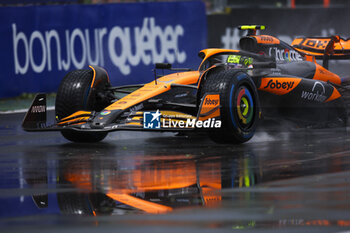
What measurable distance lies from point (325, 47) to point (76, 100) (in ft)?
12.9

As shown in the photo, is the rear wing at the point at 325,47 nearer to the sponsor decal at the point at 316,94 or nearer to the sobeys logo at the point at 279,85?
the sponsor decal at the point at 316,94

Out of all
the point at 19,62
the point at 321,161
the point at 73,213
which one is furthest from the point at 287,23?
the point at 73,213

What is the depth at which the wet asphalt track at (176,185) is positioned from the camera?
5.89 meters

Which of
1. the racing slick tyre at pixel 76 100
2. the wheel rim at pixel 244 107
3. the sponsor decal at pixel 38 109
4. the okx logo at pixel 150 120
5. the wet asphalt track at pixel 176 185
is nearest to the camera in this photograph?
the wet asphalt track at pixel 176 185

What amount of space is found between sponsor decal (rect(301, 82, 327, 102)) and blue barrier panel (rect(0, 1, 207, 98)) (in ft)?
22.6

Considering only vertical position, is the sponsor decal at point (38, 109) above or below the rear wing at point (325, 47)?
below

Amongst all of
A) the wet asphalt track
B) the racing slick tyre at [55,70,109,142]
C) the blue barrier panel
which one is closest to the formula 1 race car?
the racing slick tyre at [55,70,109,142]

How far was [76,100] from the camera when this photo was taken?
10.3 metres

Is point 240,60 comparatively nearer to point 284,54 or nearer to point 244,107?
point 284,54

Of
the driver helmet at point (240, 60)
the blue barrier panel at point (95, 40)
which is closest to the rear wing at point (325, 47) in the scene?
the driver helmet at point (240, 60)

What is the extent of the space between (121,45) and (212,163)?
9433 mm

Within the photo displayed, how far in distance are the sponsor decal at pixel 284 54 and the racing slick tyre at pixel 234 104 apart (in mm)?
1629

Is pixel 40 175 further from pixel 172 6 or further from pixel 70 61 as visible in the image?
pixel 172 6

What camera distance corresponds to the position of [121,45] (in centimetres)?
1764
